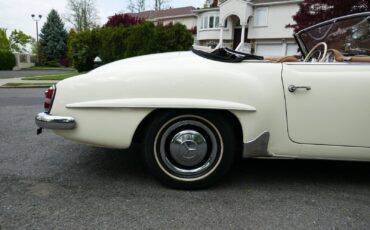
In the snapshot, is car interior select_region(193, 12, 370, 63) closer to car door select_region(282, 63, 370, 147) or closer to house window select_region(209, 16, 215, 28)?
car door select_region(282, 63, 370, 147)

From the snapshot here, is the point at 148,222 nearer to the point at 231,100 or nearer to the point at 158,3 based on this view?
the point at 231,100

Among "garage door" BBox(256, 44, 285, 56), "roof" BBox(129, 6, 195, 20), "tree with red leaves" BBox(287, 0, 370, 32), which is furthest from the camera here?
"roof" BBox(129, 6, 195, 20)

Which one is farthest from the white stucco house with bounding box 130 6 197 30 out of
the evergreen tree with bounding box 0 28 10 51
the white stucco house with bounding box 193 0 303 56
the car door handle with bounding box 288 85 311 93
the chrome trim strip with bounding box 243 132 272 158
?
the chrome trim strip with bounding box 243 132 272 158

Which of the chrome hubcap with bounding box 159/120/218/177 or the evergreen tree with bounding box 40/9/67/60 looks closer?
the chrome hubcap with bounding box 159/120/218/177

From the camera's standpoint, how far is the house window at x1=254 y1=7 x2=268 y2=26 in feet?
97.6

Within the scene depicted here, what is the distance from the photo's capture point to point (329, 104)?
2.56 m

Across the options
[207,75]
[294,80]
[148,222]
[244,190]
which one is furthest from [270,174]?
[148,222]

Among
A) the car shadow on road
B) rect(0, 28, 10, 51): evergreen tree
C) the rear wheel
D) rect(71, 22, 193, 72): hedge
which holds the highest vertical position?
rect(0, 28, 10, 51): evergreen tree

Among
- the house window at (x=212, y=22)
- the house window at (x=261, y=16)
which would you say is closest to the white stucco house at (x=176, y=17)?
the house window at (x=212, y=22)

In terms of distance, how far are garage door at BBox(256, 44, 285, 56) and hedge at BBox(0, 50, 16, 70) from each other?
2382 cm

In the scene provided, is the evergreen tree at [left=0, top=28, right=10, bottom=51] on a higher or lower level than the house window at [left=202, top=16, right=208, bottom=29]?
lower

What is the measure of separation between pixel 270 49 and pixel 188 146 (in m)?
29.5

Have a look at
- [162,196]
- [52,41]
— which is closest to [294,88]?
[162,196]

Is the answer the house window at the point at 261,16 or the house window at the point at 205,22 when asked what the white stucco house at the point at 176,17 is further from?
the house window at the point at 261,16
